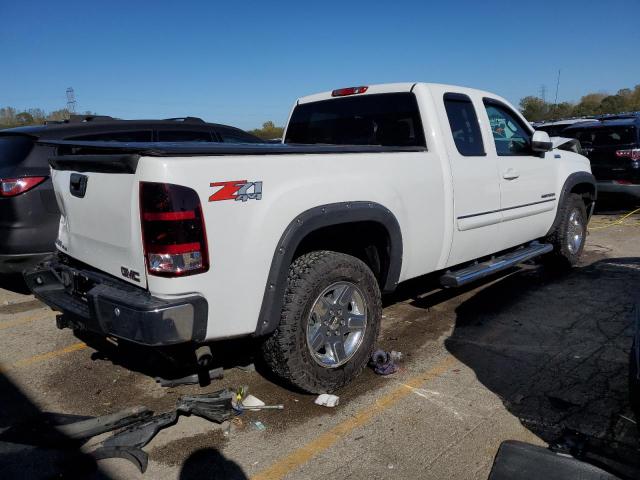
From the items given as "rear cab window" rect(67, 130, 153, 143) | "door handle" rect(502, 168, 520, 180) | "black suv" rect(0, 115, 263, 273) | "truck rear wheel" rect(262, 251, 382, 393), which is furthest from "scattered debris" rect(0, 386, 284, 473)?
"rear cab window" rect(67, 130, 153, 143)

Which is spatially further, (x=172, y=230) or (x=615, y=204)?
(x=615, y=204)

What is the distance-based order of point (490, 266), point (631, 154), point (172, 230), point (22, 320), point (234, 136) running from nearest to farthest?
1. point (172, 230)
2. point (490, 266)
3. point (22, 320)
4. point (234, 136)
5. point (631, 154)

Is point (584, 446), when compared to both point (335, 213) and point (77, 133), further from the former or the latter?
point (77, 133)

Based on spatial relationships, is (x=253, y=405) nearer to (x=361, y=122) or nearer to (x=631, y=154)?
(x=361, y=122)

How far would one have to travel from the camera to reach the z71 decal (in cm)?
270

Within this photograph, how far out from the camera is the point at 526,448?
284 cm

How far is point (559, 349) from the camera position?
415 cm

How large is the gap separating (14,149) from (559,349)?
5.15 m

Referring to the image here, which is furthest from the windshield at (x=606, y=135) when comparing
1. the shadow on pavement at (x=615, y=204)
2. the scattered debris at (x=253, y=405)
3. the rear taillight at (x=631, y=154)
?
the scattered debris at (x=253, y=405)

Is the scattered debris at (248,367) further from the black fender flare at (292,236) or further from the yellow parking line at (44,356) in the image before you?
the yellow parking line at (44,356)

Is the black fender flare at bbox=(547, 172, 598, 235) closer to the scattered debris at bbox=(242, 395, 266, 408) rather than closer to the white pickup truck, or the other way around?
the white pickup truck

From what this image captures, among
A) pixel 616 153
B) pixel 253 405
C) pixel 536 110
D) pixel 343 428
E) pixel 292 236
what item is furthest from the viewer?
pixel 536 110

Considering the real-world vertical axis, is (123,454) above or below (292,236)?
below

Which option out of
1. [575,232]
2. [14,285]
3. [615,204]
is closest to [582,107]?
[615,204]
